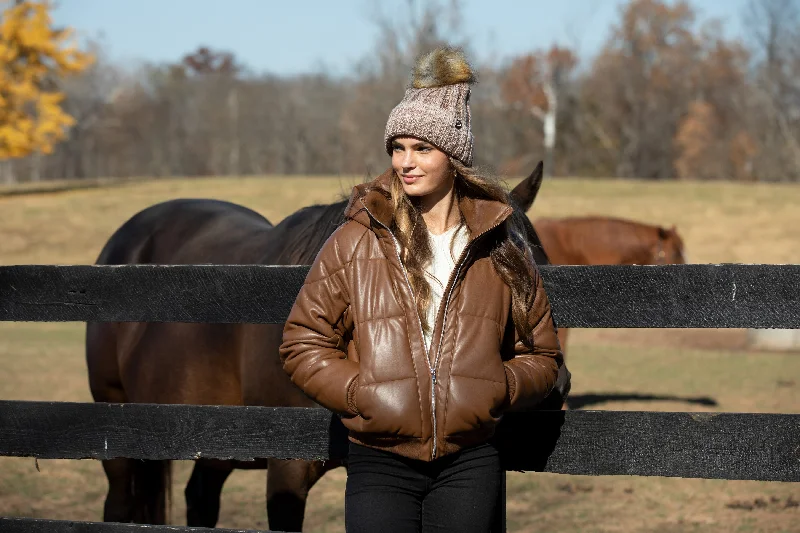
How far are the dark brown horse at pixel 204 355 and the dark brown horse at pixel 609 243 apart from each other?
541 centimetres

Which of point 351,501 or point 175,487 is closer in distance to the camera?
point 351,501

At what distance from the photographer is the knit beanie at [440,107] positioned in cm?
243

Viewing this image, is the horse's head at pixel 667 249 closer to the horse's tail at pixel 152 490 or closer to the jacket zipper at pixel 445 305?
the horse's tail at pixel 152 490

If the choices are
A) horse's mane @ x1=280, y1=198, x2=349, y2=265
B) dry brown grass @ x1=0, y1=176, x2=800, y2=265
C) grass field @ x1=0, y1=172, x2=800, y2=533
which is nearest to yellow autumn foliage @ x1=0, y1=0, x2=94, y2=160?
dry brown grass @ x1=0, y1=176, x2=800, y2=265

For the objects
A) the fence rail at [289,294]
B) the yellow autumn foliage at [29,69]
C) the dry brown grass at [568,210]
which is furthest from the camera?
the yellow autumn foliage at [29,69]

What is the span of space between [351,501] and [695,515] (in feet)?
14.0

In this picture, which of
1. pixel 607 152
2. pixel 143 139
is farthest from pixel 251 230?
pixel 143 139

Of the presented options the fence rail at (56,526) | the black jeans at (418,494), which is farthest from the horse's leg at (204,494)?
the black jeans at (418,494)

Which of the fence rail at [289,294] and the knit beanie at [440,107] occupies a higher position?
the knit beanie at [440,107]

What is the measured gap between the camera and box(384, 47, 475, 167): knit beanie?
2426 millimetres

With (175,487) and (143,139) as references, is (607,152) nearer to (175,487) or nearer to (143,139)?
(143,139)

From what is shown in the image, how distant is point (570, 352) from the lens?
1542cm

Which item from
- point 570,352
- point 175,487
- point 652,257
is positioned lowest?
point 570,352

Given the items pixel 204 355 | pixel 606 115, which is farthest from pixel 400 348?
pixel 606 115
